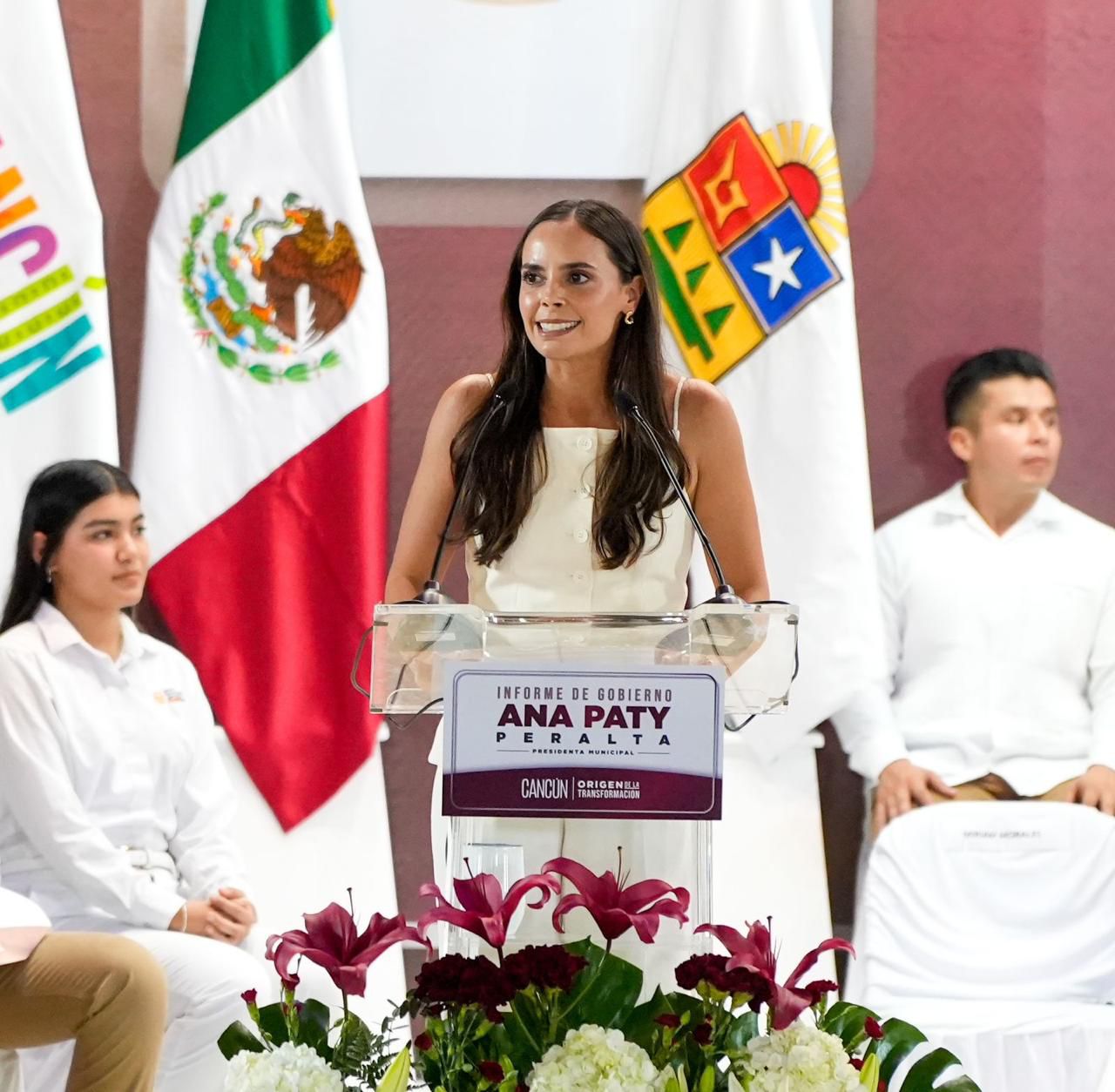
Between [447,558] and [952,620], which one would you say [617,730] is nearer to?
[447,558]

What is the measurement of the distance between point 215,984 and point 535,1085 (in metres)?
1.85

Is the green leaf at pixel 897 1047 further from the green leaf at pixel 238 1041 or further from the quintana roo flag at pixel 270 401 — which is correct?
the quintana roo flag at pixel 270 401

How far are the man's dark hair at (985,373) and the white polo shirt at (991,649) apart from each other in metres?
0.21

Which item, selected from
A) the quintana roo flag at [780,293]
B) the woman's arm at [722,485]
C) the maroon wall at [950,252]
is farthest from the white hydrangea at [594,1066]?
the maroon wall at [950,252]

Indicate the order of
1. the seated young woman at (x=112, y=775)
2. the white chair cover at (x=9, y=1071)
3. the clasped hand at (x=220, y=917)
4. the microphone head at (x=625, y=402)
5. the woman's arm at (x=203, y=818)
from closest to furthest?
1. the microphone head at (x=625, y=402)
2. the white chair cover at (x=9, y=1071)
3. the seated young woman at (x=112, y=775)
4. the clasped hand at (x=220, y=917)
5. the woman's arm at (x=203, y=818)

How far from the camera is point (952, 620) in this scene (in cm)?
394

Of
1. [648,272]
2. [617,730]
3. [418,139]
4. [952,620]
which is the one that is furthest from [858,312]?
[617,730]

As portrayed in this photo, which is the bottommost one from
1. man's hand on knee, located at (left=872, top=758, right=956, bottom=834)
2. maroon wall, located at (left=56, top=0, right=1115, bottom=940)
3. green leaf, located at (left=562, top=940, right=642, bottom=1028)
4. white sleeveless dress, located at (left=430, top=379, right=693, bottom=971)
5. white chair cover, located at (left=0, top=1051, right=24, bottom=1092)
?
white chair cover, located at (left=0, top=1051, right=24, bottom=1092)

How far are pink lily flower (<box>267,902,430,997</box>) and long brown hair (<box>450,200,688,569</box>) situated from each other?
0.59 meters

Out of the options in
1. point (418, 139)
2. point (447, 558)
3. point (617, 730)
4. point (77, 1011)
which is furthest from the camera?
point (418, 139)

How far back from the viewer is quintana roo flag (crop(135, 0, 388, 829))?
3.81 meters

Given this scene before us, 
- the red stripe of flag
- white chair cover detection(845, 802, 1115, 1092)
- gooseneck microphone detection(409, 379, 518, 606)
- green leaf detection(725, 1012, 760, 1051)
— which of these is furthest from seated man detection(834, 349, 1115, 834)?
green leaf detection(725, 1012, 760, 1051)

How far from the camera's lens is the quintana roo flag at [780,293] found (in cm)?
378

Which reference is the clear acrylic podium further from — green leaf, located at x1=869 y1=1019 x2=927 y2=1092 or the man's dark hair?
the man's dark hair
